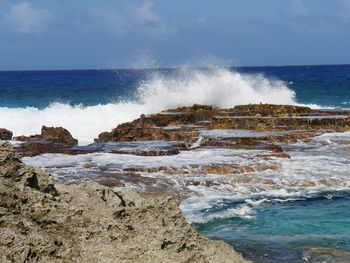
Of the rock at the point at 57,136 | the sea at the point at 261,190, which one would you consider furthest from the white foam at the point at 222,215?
the rock at the point at 57,136

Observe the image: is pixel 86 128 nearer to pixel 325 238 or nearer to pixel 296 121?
pixel 296 121

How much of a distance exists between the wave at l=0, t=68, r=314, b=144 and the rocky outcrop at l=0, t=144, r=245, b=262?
23926mm

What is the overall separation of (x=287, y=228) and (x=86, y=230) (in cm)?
569

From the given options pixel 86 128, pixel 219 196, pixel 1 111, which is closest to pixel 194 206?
pixel 219 196

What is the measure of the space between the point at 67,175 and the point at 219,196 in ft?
9.11

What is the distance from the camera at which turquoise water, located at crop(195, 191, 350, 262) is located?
293 inches

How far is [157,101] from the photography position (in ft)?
113

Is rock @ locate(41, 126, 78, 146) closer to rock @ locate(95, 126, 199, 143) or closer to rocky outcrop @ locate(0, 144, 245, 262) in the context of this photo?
rock @ locate(95, 126, 199, 143)

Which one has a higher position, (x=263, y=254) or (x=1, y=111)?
(x=1, y=111)

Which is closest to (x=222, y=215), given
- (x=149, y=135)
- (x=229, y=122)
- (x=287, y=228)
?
(x=287, y=228)

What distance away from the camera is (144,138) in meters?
18.0

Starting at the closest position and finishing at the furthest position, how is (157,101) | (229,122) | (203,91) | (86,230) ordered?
(86,230) → (229,122) → (157,101) → (203,91)

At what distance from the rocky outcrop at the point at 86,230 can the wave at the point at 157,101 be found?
23.9 meters

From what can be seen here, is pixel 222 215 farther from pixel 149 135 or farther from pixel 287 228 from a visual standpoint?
pixel 149 135
